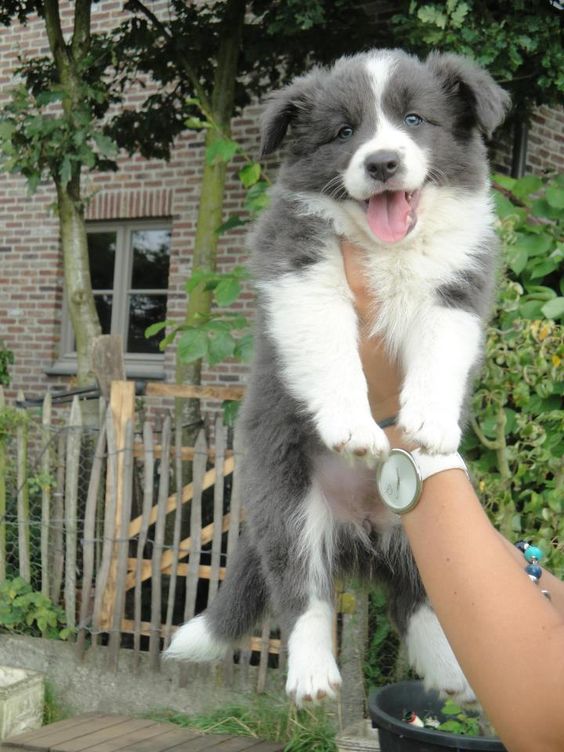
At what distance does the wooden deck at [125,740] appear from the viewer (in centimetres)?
396

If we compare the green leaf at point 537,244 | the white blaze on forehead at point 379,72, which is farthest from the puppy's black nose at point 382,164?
the green leaf at point 537,244

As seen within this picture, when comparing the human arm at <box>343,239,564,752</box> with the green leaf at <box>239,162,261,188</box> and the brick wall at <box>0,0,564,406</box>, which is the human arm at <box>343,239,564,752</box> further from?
the brick wall at <box>0,0,564,406</box>

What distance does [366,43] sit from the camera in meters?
6.42

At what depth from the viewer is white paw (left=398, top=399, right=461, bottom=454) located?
5.52 feet

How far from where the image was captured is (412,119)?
2.14m

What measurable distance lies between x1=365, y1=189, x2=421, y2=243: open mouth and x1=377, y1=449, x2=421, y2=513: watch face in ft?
1.97

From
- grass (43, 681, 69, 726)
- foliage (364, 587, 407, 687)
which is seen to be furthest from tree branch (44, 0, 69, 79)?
foliage (364, 587, 407, 687)

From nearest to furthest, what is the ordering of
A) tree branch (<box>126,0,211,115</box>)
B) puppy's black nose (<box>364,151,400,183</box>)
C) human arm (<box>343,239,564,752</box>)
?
1. human arm (<box>343,239,564,752</box>)
2. puppy's black nose (<box>364,151,400,183</box>)
3. tree branch (<box>126,0,211,115</box>)

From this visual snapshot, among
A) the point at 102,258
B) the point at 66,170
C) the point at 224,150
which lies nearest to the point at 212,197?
the point at 66,170

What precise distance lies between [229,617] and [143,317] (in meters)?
6.93

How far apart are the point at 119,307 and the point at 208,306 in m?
3.51

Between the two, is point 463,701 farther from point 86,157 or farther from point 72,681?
point 86,157

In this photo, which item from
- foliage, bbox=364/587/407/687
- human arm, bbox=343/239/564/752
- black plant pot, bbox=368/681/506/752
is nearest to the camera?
human arm, bbox=343/239/564/752

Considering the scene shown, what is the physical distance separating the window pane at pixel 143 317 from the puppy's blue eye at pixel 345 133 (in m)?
6.70
